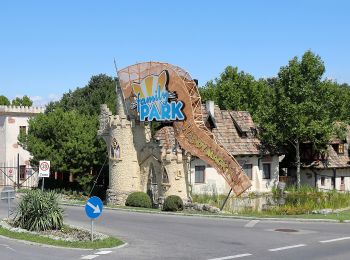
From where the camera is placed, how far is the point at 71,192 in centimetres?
5056

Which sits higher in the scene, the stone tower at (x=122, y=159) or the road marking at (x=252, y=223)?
the stone tower at (x=122, y=159)

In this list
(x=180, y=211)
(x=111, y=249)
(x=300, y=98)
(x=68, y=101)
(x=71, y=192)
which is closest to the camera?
(x=111, y=249)

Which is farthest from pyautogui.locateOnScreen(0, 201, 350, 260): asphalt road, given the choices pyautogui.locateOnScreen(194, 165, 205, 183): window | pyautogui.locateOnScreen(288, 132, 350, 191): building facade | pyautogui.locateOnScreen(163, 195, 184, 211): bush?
pyautogui.locateOnScreen(288, 132, 350, 191): building facade

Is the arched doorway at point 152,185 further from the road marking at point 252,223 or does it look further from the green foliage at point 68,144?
the road marking at point 252,223

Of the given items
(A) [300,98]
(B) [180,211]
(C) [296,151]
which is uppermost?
(A) [300,98]

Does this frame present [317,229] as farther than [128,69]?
No

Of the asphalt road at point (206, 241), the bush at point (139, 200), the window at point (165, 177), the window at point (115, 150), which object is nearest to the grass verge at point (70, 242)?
the asphalt road at point (206, 241)

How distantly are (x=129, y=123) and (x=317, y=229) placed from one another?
63.7 ft

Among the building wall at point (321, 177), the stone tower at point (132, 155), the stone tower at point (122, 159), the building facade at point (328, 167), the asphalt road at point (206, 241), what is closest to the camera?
the asphalt road at point (206, 241)

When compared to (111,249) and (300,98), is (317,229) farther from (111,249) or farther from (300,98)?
(300,98)

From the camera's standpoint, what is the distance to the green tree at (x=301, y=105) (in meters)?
46.2

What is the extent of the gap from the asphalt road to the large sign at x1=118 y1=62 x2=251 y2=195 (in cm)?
837

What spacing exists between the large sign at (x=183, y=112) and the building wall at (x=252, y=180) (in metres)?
6.38

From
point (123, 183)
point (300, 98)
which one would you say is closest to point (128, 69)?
point (123, 183)
